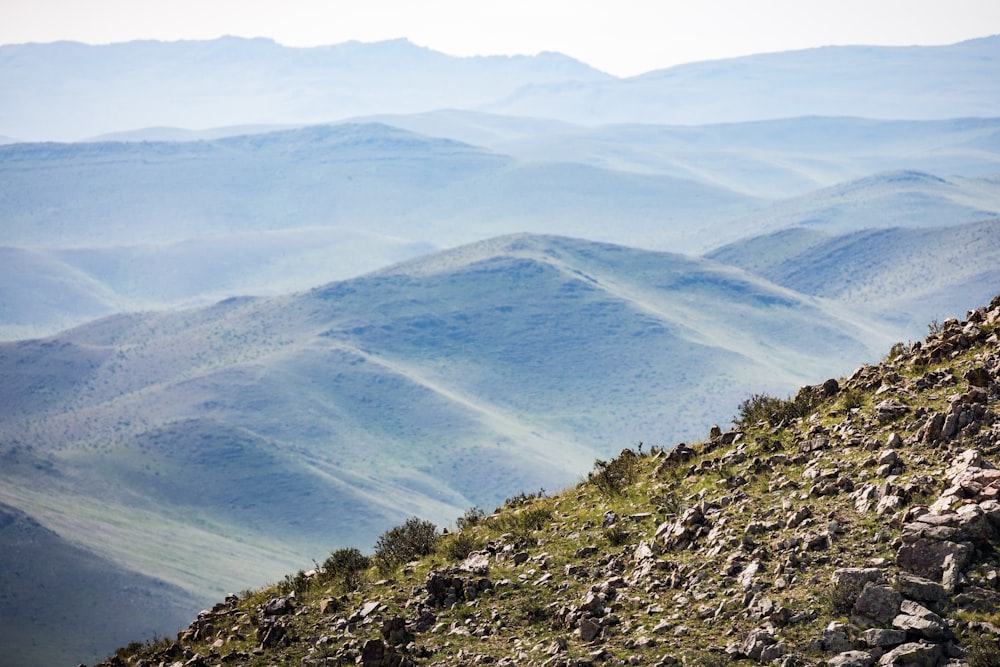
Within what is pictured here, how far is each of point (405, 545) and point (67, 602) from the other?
117643 millimetres

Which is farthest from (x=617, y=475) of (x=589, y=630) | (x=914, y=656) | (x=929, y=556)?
(x=914, y=656)

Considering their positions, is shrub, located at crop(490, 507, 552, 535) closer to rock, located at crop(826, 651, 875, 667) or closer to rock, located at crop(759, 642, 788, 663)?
rock, located at crop(759, 642, 788, 663)

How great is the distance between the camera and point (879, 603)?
12758mm

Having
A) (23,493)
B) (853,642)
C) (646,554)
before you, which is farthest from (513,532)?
(23,493)

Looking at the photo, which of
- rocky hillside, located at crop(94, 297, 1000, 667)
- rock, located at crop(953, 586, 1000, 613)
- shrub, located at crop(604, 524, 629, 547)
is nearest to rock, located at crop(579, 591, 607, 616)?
rocky hillside, located at crop(94, 297, 1000, 667)

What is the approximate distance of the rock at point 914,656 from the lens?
12.0 meters

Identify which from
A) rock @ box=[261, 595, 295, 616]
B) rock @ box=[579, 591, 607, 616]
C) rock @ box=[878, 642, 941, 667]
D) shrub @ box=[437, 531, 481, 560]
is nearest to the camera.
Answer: rock @ box=[878, 642, 941, 667]

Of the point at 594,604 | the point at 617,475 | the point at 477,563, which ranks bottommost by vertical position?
the point at 477,563

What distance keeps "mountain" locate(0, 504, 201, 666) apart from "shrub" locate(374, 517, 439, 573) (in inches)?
3879

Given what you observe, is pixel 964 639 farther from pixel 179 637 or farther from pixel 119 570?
pixel 119 570

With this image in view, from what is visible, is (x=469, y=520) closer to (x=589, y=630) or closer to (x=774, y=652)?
(x=589, y=630)

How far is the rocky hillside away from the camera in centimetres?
1288

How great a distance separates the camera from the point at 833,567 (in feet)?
45.3

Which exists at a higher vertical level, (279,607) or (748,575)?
(748,575)
